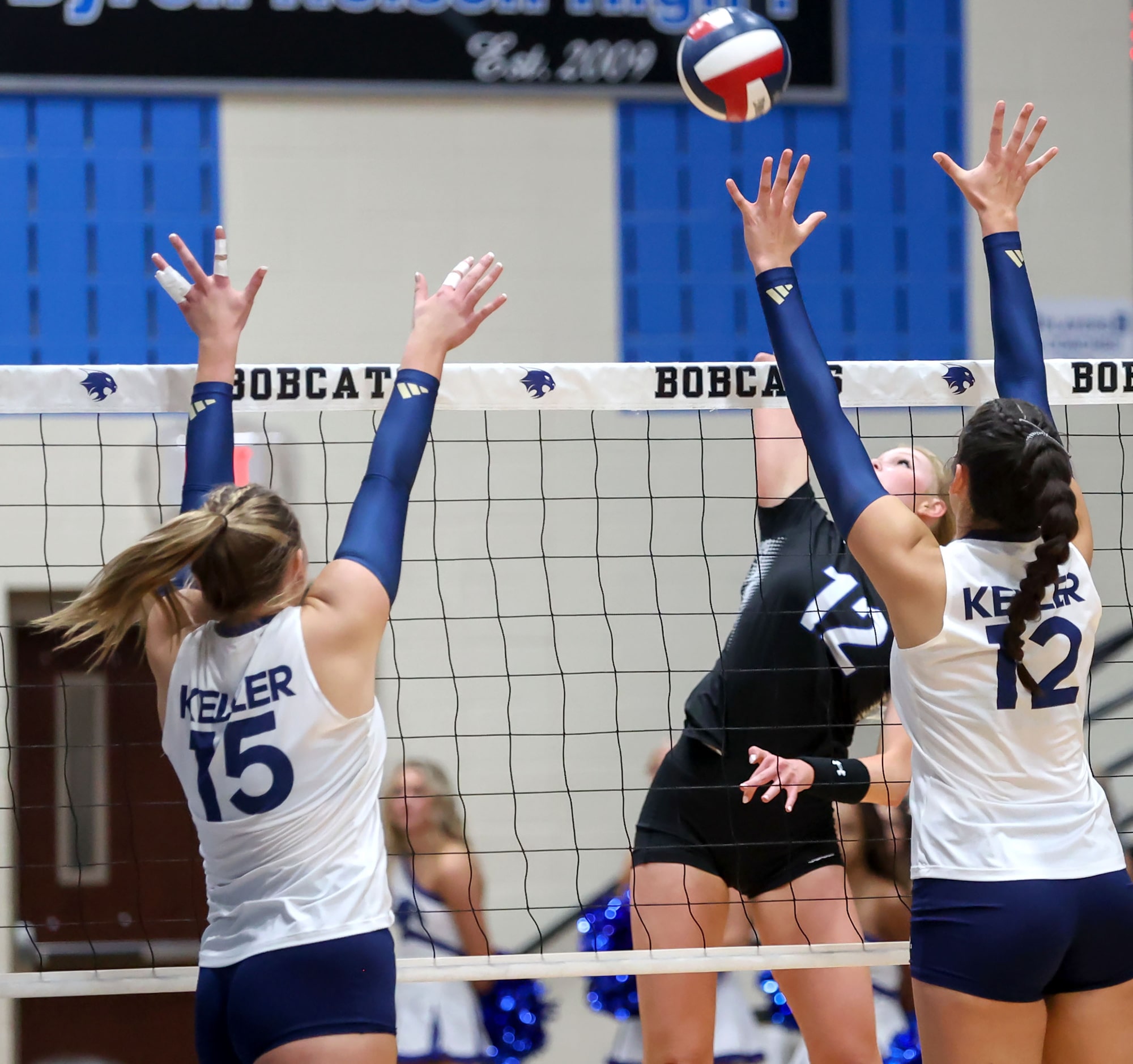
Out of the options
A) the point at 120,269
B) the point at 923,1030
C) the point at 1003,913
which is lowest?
the point at 923,1030

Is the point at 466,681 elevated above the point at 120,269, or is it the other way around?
the point at 120,269

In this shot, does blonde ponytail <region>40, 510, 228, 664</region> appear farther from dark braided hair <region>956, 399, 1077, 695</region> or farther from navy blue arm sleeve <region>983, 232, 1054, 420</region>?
navy blue arm sleeve <region>983, 232, 1054, 420</region>

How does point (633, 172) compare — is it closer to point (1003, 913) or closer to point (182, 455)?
point (182, 455)

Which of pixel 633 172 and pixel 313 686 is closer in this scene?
pixel 313 686

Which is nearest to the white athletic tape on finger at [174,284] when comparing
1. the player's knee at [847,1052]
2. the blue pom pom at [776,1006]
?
the player's knee at [847,1052]

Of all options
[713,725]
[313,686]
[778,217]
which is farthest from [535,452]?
[313,686]

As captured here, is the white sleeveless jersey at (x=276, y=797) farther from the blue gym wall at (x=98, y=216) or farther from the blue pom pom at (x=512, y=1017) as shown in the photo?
the blue gym wall at (x=98, y=216)

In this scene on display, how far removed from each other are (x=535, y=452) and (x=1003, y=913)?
4.43m

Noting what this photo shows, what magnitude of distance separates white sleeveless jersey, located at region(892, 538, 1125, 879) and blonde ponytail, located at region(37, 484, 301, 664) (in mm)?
1028

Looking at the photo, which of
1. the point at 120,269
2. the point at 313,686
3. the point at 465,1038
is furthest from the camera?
the point at 120,269

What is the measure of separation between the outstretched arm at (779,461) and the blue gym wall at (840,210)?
2.84 metres

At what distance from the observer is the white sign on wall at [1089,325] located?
6453 mm

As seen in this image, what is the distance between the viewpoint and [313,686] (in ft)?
6.49

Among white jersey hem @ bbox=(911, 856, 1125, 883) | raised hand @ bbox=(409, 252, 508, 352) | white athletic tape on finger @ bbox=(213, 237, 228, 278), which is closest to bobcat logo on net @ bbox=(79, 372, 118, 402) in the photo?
white athletic tape on finger @ bbox=(213, 237, 228, 278)
